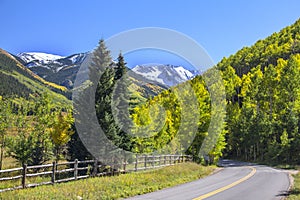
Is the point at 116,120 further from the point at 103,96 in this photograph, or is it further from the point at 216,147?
the point at 216,147

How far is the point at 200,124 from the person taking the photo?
36.2 metres

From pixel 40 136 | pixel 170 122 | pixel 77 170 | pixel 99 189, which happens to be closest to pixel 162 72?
pixel 170 122

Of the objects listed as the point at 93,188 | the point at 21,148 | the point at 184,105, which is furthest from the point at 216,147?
the point at 93,188

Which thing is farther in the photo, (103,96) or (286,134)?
(286,134)

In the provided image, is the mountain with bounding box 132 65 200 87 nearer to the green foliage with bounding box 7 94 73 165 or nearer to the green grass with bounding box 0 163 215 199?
the green grass with bounding box 0 163 215 199

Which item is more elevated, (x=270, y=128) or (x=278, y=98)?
(x=278, y=98)

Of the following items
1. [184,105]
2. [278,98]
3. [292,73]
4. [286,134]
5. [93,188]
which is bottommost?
[93,188]

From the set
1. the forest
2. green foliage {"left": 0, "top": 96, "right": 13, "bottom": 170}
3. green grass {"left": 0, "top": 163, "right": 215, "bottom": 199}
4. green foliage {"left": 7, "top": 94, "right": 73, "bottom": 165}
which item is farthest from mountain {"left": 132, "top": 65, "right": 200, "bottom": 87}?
green foliage {"left": 0, "top": 96, "right": 13, "bottom": 170}

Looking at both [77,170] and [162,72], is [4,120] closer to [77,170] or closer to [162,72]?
[162,72]

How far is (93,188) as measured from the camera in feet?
45.6

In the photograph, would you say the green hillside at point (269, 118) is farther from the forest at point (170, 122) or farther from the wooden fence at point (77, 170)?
the wooden fence at point (77, 170)

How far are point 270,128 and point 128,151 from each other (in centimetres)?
3316

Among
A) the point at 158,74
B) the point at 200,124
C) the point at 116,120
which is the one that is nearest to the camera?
the point at 116,120

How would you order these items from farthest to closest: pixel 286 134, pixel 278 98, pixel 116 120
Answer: pixel 278 98 → pixel 286 134 → pixel 116 120
